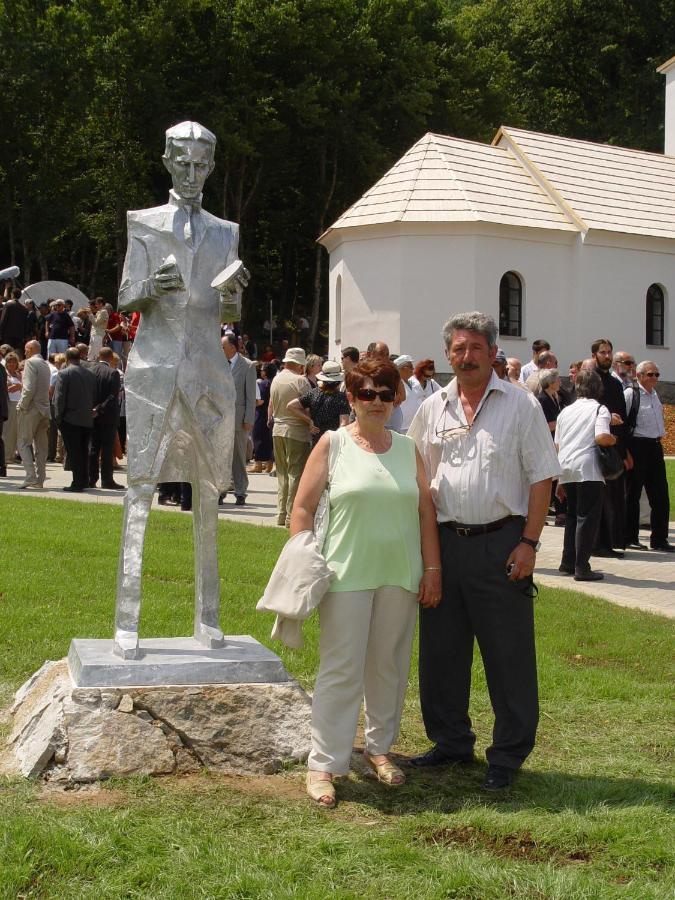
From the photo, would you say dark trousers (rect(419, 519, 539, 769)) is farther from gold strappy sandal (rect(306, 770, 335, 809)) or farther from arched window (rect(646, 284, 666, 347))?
arched window (rect(646, 284, 666, 347))

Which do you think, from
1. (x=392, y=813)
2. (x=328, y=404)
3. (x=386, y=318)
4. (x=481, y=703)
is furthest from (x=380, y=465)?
(x=386, y=318)

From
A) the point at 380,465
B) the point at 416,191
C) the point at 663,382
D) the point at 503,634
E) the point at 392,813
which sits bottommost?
the point at 392,813

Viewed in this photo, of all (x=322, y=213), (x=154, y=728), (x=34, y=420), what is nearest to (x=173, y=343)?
(x=154, y=728)

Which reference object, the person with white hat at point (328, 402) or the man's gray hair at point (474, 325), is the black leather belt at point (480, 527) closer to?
the man's gray hair at point (474, 325)

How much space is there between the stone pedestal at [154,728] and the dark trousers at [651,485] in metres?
8.71

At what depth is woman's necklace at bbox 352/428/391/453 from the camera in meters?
5.58

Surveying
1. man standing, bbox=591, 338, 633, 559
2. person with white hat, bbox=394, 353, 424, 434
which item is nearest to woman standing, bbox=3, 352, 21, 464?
person with white hat, bbox=394, 353, 424, 434

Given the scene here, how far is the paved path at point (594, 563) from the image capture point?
35.8 feet

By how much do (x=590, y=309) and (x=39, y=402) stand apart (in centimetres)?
2045

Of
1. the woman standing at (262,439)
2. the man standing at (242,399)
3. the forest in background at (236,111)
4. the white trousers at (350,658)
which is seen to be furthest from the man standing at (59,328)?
the white trousers at (350,658)

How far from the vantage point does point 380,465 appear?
553 cm

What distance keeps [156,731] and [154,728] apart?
17 millimetres

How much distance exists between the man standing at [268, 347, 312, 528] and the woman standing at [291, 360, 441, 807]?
7.55 m

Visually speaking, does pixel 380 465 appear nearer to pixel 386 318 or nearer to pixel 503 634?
pixel 503 634
